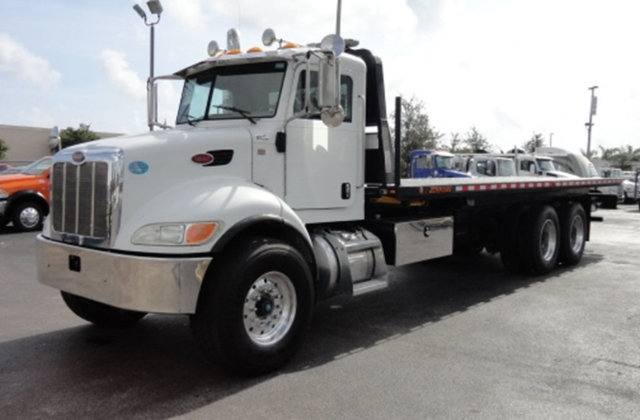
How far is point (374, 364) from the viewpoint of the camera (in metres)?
4.63

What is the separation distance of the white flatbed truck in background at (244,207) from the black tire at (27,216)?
929cm

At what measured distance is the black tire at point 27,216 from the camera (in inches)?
520

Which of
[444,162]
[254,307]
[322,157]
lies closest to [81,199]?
[254,307]

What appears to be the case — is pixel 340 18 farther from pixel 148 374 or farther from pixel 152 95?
pixel 148 374

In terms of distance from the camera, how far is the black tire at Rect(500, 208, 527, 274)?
28.1ft

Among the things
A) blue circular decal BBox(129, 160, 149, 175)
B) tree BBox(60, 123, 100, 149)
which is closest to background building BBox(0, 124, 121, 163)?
tree BBox(60, 123, 100, 149)

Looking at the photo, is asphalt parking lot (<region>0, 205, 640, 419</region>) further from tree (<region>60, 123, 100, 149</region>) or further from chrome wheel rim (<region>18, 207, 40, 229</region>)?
tree (<region>60, 123, 100, 149</region>)

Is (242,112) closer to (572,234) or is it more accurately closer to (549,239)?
(549,239)

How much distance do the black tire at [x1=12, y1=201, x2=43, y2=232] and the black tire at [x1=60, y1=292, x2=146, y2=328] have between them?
928cm

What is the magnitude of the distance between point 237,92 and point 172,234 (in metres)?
1.85

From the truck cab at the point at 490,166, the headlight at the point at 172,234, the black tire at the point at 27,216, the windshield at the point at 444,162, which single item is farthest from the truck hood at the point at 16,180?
the truck cab at the point at 490,166

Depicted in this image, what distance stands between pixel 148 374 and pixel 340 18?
5044 mm

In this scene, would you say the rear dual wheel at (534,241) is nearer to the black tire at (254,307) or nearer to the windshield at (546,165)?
the black tire at (254,307)

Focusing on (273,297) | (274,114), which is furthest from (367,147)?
(273,297)
